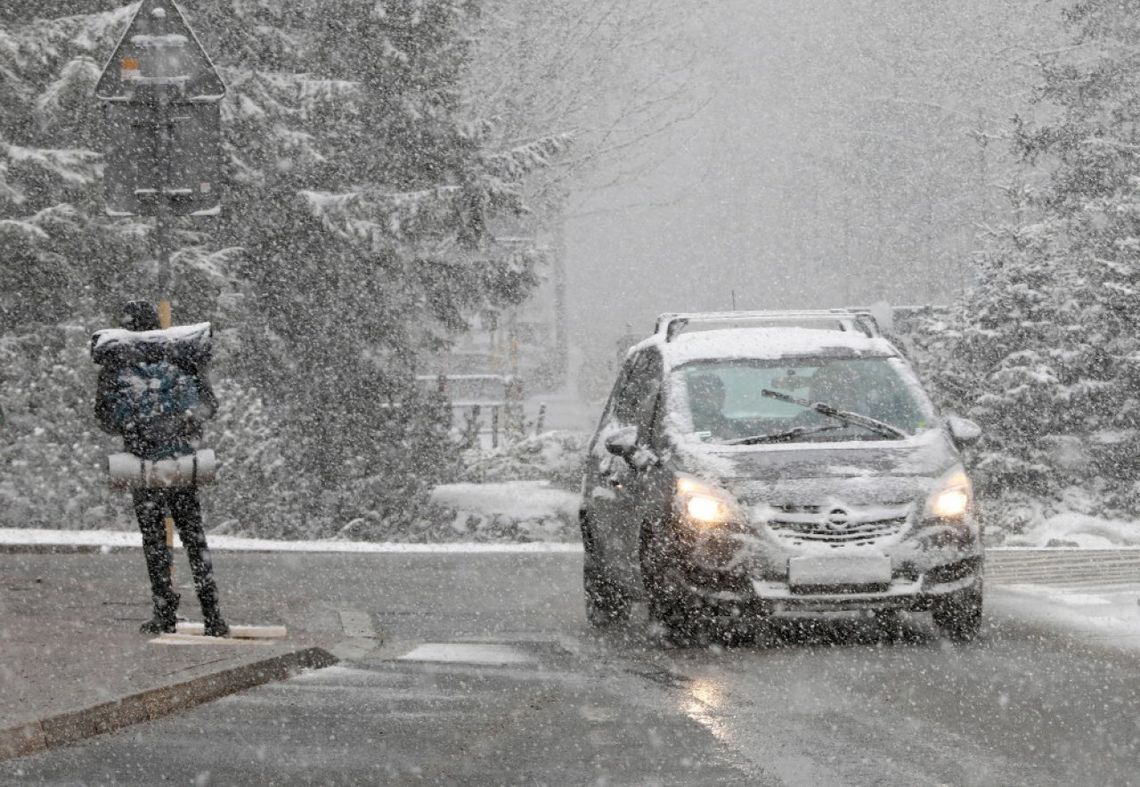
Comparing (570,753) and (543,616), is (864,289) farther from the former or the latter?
(570,753)

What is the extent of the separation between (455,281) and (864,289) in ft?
118

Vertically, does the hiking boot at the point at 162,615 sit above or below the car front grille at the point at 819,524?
below

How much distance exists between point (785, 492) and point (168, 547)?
3.10 meters

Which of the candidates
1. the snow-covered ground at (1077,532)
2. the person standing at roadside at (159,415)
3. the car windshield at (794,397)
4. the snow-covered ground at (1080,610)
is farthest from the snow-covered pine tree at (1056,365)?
the person standing at roadside at (159,415)

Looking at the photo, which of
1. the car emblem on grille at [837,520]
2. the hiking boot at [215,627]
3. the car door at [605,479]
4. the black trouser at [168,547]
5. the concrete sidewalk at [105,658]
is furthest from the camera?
the car door at [605,479]

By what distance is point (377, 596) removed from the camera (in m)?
13.3

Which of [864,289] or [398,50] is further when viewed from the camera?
[864,289]

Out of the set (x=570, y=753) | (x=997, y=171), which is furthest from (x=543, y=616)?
(x=997, y=171)

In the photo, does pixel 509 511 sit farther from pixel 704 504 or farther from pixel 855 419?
pixel 704 504

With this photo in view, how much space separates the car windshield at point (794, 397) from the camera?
1085 cm

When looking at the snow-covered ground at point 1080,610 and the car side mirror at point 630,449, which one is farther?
the car side mirror at point 630,449

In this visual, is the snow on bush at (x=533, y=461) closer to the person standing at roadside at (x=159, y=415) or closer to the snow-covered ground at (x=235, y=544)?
the snow-covered ground at (x=235, y=544)

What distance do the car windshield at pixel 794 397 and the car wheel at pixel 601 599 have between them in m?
1.19

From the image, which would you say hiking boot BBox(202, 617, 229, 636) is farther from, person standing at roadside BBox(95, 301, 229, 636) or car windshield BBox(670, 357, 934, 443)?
car windshield BBox(670, 357, 934, 443)
